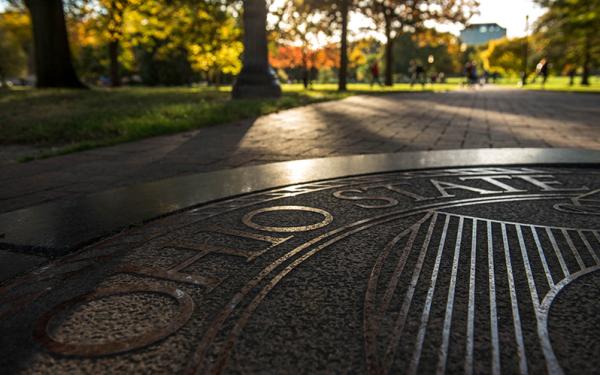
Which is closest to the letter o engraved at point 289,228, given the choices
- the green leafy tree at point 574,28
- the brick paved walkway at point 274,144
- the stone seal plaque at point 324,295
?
the stone seal plaque at point 324,295

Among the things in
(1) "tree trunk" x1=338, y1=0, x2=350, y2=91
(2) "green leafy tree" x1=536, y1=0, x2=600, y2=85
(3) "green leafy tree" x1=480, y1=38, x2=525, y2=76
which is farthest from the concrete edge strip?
(3) "green leafy tree" x1=480, y1=38, x2=525, y2=76

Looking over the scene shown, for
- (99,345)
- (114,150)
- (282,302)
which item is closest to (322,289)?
(282,302)

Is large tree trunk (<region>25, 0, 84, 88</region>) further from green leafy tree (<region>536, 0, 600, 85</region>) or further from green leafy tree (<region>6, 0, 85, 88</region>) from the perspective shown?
green leafy tree (<region>536, 0, 600, 85</region>)

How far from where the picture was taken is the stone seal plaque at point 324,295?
52.5 inches

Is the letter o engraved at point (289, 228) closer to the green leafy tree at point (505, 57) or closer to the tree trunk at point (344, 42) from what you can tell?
the tree trunk at point (344, 42)

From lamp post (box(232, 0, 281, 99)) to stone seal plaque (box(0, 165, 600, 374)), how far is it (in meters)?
10.0

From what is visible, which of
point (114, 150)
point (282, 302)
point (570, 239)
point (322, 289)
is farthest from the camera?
point (114, 150)

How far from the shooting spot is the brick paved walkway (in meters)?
3.98

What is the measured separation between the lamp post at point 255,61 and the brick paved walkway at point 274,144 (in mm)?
3631

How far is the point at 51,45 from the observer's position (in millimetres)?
15008

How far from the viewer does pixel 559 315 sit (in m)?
1.53

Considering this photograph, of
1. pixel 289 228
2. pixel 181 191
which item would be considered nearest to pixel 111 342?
pixel 289 228

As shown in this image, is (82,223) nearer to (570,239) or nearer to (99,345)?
(99,345)

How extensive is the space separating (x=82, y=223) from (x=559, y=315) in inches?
95.7
